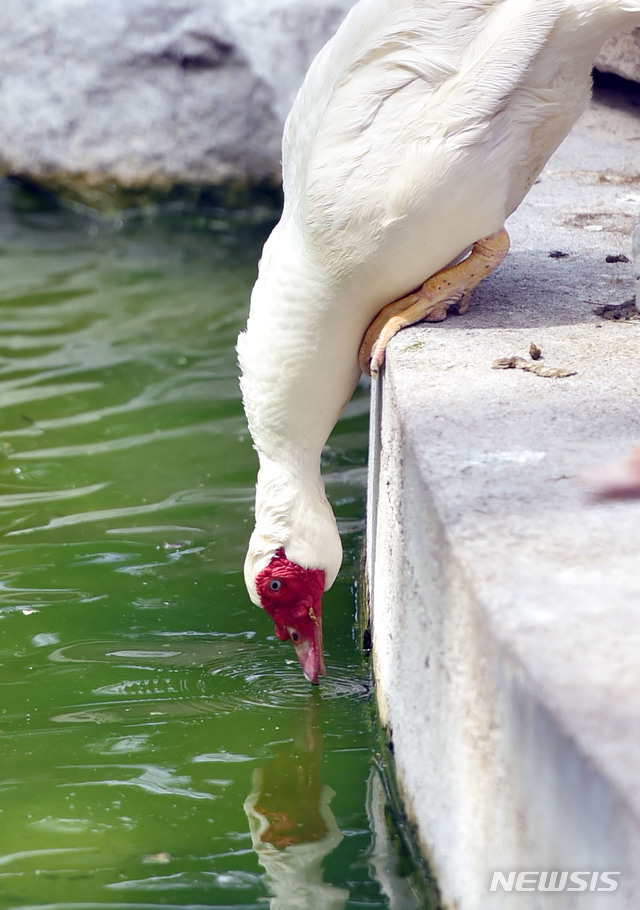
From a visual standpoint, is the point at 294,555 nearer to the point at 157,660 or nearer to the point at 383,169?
the point at 157,660

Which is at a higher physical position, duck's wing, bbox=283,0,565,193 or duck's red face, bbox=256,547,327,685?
duck's wing, bbox=283,0,565,193

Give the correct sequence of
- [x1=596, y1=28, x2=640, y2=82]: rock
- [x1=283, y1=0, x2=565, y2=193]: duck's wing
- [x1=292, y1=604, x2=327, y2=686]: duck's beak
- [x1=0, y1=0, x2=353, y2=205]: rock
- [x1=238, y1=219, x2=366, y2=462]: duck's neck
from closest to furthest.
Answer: [x1=283, y1=0, x2=565, y2=193]: duck's wing → [x1=238, y1=219, x2=366, y2=462]: duck's neck → [x1=292, y1=604, x2=327, y2=686]: duck's beak → [x1=596, y1=28, x2=640, y2=82]: rock → [x1=0, y1=0, x2=353, y2=205]: rock

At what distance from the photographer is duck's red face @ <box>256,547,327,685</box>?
9.82 feet

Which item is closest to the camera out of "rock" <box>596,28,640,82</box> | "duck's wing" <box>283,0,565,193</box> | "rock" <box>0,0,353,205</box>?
"duck's wing" <box>283,0,565,193</box>

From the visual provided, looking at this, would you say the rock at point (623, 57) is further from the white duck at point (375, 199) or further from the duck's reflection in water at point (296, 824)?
the duck's reflection in water at point (296, 824)

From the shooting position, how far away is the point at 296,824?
8.20 ft

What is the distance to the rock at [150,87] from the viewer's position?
786 centimetres

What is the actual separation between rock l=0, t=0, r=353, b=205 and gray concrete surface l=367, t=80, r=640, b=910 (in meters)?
5.13

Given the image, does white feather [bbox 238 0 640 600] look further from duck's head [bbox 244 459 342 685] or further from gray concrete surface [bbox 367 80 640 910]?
gray concrete surface [bbox 367 80 640 910]

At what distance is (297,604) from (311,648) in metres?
0.14

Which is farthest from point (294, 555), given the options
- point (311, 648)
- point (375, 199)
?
point (375, 199)

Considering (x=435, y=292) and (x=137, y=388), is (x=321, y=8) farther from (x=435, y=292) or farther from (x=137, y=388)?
(x=435, y=292)

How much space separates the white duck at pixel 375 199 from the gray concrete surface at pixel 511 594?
17cm

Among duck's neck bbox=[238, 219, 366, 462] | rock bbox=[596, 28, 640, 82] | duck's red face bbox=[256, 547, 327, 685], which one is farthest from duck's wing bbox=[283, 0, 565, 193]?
rock bbox=[596, 28, 640, 82]
